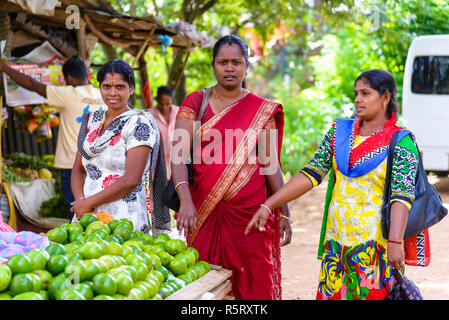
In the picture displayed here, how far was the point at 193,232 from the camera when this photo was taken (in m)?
3.12

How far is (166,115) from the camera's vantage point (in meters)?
7.38

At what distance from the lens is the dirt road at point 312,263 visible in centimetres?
519

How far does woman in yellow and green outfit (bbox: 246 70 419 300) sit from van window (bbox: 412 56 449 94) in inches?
273

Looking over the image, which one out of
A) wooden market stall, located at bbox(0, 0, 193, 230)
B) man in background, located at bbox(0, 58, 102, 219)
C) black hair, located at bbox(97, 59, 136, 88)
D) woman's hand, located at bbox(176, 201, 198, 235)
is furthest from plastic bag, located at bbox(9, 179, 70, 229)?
woman's hand, located at bbox(176, 201, 198, 235)

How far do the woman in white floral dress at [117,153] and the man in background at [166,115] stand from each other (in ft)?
13.1

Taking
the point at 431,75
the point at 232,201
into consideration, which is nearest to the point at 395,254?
the point at 232,201

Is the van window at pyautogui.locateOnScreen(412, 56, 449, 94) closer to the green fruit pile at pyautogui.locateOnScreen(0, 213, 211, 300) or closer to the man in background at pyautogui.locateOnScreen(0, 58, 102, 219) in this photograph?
the man in background at pyautogui.locateOnScreen(0, 58, 102, 219)

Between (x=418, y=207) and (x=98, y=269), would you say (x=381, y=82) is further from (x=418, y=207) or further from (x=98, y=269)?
(x=98, y=269)

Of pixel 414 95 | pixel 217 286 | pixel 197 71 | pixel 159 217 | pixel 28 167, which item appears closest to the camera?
pixel 217 286

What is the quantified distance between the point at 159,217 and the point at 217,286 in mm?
976

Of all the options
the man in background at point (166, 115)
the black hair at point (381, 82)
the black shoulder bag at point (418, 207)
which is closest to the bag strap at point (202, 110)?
the black hair at point (381, 82)

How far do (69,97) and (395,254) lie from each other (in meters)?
3.32

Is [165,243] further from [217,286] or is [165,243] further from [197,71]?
[197,71]
